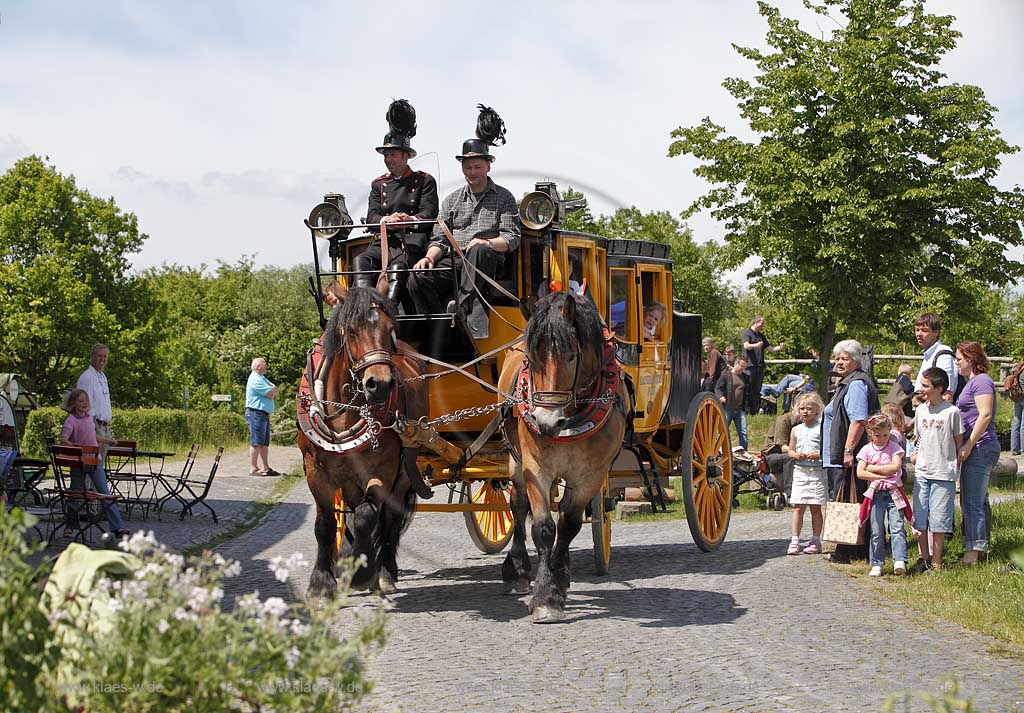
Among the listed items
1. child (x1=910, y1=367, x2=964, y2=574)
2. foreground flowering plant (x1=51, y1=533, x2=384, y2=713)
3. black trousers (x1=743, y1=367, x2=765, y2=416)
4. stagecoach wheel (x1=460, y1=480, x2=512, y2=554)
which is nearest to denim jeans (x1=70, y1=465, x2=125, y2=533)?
stagecoach wheel (x1=460, y1=480, x2=512, y2=554)

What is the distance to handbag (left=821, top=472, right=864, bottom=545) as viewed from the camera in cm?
953

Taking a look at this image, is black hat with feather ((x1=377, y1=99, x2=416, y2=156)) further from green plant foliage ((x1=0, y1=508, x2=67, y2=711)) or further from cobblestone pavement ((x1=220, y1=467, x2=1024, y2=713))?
green plant foliage ((x1=0, y1=508, x2=67, y2=711))

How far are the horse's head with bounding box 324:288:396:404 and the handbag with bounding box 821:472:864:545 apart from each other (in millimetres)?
4096

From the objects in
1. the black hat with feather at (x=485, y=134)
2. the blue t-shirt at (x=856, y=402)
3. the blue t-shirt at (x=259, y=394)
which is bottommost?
the blue t-shirt at (x=856, y=402)

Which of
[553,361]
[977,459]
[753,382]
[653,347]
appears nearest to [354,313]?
[553,361]

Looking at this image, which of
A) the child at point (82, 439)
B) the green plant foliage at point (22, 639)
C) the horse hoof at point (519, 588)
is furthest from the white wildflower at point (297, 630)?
the child at point (82, 439)

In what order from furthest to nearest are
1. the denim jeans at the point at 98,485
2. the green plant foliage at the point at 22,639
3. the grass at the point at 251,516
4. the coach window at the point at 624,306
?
the grass at the point at 251,516 → the denim jeans at the point at 98,485 → the coach window at the point at 624,306 → the green plant foliage at the point at 22,639

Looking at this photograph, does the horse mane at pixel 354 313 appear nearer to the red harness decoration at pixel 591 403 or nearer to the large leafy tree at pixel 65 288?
the red harness decoration at pixel 591 403

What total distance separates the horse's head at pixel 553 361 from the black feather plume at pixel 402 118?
2209 mm

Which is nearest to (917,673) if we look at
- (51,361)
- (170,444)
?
(170,444)

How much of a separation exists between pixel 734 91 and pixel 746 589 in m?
16.1

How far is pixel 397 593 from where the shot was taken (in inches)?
338

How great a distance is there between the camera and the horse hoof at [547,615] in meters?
7.28

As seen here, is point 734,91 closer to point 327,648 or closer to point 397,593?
point 397,593
